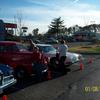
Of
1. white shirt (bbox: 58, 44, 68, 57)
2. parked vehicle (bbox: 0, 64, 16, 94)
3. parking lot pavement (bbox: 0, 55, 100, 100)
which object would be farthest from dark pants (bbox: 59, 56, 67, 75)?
parked vehicle (bbox: 0, 64, 16, 94)

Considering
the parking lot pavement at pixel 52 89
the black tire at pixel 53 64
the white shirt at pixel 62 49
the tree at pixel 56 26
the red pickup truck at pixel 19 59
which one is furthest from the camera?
the tree at pixel 56 26

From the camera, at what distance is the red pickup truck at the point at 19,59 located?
13.2 meters

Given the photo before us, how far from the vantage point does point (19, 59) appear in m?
13.5

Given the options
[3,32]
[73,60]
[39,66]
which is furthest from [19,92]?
[3,32]

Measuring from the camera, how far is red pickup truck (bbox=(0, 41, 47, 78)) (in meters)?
13.2

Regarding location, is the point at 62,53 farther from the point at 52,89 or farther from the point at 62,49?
the point at 52,89

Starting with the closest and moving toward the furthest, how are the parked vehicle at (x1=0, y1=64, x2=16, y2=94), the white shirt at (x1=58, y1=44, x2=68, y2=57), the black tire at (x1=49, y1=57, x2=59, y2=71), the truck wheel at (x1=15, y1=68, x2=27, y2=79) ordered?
the parked vehicle at (x1=0, y1=64, x2=16, y2=94), the truck wheel at (x1=15, y1=68, x2=27, y2=79), the white shirt at (x1=58, y1=44, x2=68, y2=57), the black tire at (x1=49, y1=57, x2=59, y2=71)

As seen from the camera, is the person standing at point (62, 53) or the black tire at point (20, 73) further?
the person standing at point (62, 53)

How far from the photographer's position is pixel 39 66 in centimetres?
1327

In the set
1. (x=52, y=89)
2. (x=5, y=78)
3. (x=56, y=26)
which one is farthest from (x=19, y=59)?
(x=56, y=26)

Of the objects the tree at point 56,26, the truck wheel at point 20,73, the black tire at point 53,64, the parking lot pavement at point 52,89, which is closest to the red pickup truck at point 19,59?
the truck wheel at point 20,73

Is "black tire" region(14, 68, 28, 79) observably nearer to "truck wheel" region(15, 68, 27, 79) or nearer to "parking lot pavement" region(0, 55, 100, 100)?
"truck wheel" region(15, 68, 27, 79)

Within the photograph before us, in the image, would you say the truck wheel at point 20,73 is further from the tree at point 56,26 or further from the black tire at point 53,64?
the tree at point 56,26

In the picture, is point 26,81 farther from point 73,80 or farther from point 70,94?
point 70,94
